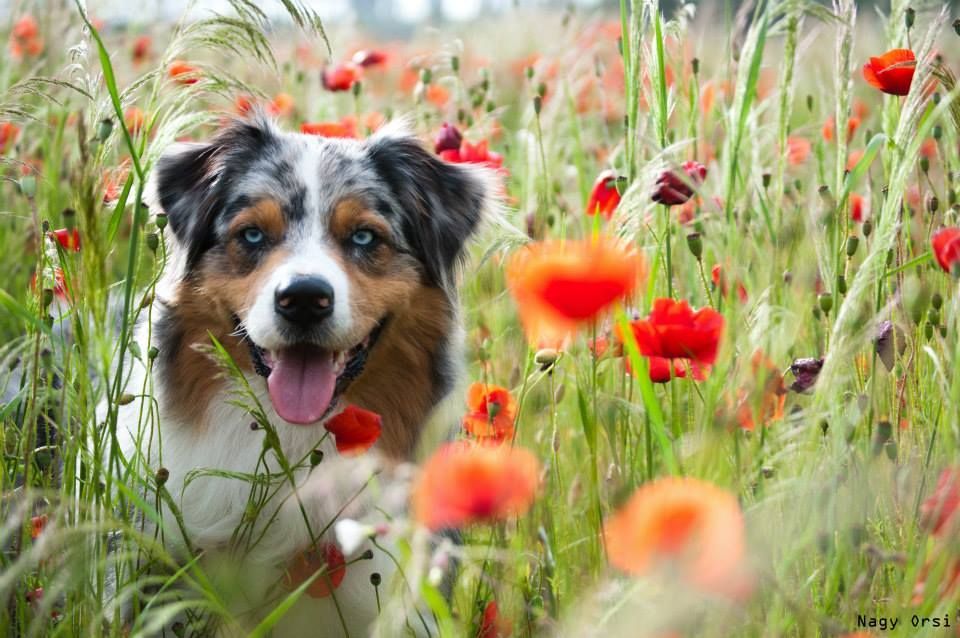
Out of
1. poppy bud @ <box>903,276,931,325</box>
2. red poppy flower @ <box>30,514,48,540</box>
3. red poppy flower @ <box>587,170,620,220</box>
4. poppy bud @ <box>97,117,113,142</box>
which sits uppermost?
poppy bud @ <box>97,117,113,142</box>

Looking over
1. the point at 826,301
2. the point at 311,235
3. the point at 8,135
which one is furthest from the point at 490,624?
the point at 8,135

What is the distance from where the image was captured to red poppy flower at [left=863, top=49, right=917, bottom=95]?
2234mm

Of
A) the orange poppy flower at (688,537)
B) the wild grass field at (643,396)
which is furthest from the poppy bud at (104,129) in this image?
the orange poppy flower at (688,537)

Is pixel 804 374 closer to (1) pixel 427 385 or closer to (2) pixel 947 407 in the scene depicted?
(2) pixel 947 407

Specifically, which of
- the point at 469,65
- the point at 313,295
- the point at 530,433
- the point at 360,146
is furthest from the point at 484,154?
the point at 469,65

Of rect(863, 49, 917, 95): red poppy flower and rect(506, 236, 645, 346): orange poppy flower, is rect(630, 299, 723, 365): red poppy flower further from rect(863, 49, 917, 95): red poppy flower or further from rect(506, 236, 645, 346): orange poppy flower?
rect(863, 49, 917, 95): red poppy flower

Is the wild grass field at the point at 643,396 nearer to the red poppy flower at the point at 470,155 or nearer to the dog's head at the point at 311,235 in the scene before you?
the red poppy flower at the point at 470,155

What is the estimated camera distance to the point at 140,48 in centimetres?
524

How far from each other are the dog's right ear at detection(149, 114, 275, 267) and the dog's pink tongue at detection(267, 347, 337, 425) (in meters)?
0.49

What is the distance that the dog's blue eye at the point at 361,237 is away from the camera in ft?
9.59

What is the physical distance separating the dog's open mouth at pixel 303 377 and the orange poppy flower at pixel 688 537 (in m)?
1.58

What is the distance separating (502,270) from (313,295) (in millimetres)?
1119

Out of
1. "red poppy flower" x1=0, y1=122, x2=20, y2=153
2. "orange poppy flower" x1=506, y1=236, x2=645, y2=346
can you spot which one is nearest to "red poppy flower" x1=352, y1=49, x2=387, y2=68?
"red poppy flower" x1=0, y1=122, x2=20, y2=153

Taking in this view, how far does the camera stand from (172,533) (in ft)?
8.68
